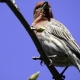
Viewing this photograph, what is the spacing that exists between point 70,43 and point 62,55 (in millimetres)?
576

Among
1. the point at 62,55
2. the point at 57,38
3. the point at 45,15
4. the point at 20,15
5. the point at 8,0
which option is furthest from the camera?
the point at 45,15

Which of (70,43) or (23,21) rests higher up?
(23,21)

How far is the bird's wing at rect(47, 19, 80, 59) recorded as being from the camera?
24.8 ft

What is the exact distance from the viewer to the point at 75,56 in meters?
7.21

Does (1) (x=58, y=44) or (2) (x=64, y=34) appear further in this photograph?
(2) (x=64, y=34)

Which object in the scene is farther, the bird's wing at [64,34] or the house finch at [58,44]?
the bird's wing at [64,34]

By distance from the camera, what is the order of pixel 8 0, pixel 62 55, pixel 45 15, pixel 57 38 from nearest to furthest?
pixel 8 0, pixel 62 55, pixel 57 38, pixel 45 15

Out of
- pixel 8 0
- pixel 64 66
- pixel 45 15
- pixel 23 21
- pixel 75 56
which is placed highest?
pixel 8 0

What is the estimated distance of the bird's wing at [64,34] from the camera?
298 inches

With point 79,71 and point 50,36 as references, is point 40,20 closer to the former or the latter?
point 50,36

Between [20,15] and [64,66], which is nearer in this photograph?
[20,15]

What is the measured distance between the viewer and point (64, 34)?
27.6 feet

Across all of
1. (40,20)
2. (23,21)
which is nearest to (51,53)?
(40,20)

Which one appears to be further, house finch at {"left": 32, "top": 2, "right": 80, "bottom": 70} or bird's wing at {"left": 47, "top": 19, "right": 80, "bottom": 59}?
bird's wing at {"left": 47, "top": 19, "right": 80, "bottom": 59}
